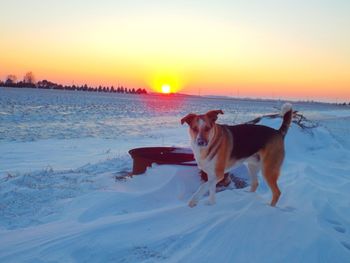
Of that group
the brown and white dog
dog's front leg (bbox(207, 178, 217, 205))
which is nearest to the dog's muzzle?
the brown and white dog

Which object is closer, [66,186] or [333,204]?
[333,204]

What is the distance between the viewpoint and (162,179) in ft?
23.3

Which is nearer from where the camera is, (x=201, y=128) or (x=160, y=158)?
(x=201, y=128)

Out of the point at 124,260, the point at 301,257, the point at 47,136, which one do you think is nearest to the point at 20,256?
the point at 124,260

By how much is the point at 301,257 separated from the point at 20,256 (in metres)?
3.14

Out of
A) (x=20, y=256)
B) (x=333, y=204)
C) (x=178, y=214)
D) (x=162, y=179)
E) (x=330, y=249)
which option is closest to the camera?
(x=20, y=256)

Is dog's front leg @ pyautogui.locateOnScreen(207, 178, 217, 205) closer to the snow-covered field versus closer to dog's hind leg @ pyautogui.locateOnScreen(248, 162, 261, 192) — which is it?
the snow-covered field

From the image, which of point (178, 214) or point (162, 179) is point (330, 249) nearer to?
point (178, 214)

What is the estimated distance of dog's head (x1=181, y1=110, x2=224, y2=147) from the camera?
5715 mm

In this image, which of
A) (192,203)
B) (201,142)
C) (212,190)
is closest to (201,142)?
(201,142)

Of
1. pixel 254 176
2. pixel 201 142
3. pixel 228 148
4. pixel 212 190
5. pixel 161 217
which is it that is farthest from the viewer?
pixel 254 176

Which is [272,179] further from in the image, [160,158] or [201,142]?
[160,158]

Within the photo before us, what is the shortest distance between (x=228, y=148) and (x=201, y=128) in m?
0.68

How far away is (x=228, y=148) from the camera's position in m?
6.17
